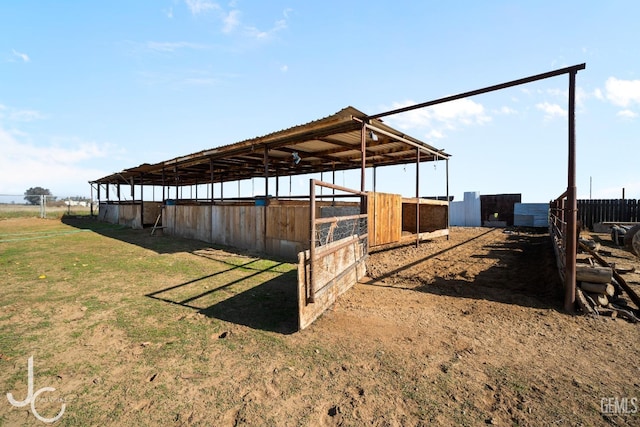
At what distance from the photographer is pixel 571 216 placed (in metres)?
5.08

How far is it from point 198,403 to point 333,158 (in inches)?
499

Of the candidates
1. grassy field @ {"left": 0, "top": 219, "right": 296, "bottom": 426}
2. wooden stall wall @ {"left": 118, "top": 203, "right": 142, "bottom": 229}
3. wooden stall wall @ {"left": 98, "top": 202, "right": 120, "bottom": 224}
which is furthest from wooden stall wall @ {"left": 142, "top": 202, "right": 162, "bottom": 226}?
grassy field @ {"left": 0, "top": 219, "right": 296, "bottom": 426}

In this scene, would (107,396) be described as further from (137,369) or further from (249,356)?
(249,356)

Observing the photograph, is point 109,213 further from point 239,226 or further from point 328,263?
point 328,263

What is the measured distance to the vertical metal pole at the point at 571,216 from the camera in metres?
4.96

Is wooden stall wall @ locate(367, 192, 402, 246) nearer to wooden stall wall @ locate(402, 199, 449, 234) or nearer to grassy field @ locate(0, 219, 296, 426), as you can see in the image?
grassy field @ locate(0, 219, 296, 426)

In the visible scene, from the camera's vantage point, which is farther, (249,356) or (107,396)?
(249,356)

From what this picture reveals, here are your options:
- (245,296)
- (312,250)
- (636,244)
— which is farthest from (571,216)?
(245,296)

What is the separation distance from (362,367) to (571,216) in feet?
15.3

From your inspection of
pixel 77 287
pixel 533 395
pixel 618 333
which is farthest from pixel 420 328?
pixel 77 287

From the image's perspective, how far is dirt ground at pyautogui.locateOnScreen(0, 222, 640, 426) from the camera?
252 centimetres

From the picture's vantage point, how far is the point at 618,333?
4.10 metres

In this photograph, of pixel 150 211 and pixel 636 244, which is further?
pixel 150 211

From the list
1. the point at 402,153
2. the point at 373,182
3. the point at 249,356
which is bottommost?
the point at 249,356
